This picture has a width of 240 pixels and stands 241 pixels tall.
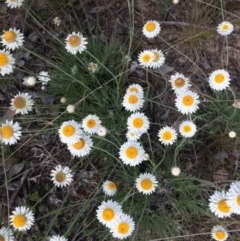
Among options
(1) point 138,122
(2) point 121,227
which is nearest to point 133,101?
(1) point 138,122

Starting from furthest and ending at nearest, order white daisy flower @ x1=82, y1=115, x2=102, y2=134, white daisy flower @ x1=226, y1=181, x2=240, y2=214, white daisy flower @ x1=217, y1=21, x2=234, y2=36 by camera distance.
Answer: white daisy flower @ x1=217, y1=21, x2=234, y2=36, white daisy flower @ x1=82, y1=115, x2=102, y2=134, white daisy flower @ x1=226, y1=181, x2=240, y2=214

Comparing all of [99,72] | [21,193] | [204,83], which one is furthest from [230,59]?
[21,193]

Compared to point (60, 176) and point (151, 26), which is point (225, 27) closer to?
point (151, 26)

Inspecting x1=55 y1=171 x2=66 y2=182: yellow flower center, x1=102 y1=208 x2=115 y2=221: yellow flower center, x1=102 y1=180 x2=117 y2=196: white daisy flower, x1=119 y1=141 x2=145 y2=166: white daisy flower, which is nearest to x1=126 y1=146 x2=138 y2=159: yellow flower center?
x1=119 y1=141 x2=145 y2=166: white daisy flower

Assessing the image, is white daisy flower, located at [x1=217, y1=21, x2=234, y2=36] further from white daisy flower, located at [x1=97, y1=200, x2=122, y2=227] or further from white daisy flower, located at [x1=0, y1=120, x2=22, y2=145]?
white daisy flower, located at [x1=0, y1=120, x2=22, y2=145]

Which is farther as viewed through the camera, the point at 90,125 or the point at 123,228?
the point at 90,125

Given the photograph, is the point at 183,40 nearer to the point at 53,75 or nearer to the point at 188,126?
the point at 188,126
